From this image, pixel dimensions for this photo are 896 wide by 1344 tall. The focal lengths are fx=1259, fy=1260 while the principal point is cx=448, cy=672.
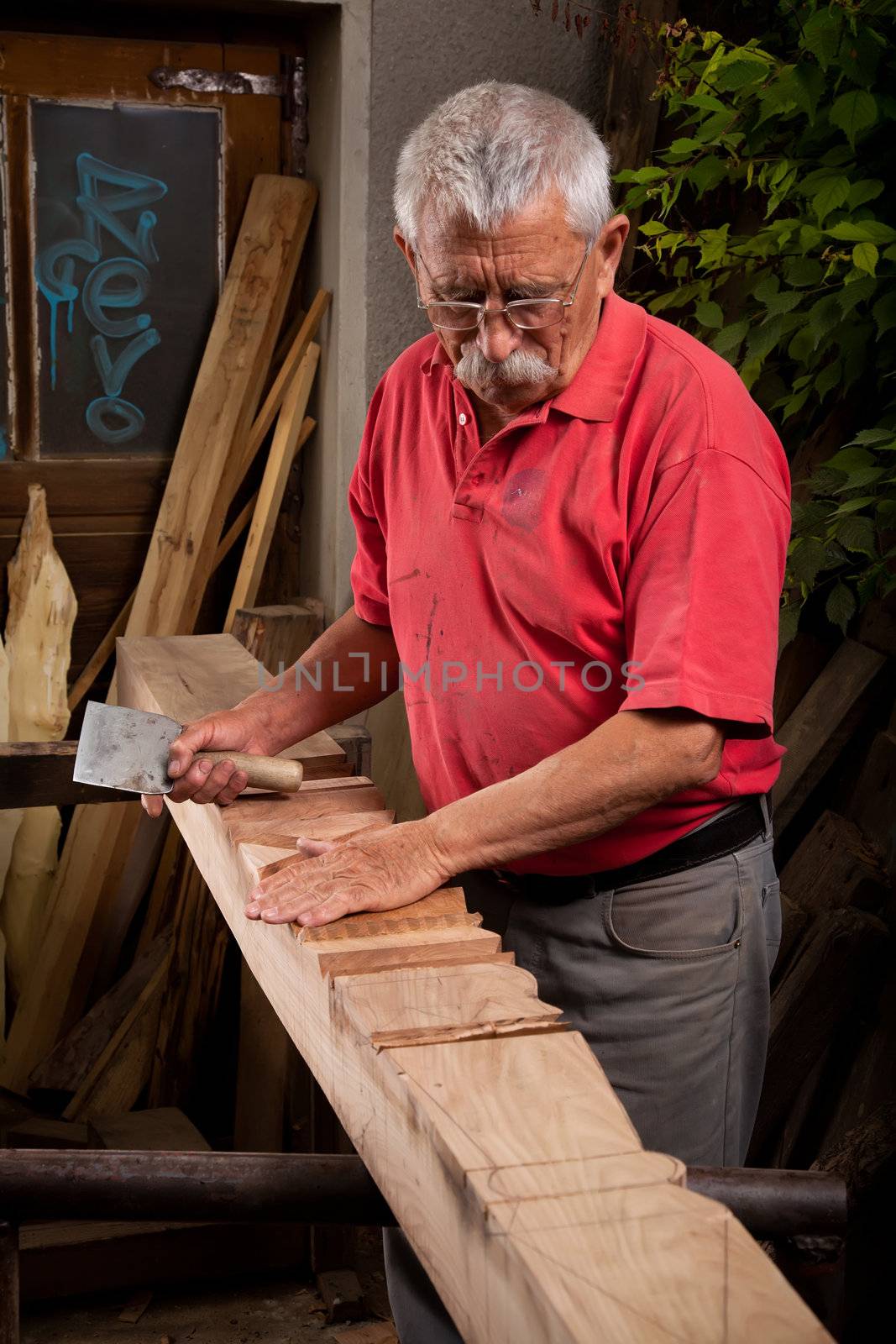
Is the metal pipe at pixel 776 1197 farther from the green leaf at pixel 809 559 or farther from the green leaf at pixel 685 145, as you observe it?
the green leaf at pixel 685 145

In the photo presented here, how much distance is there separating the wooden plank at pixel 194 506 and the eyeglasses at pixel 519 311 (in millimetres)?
1945

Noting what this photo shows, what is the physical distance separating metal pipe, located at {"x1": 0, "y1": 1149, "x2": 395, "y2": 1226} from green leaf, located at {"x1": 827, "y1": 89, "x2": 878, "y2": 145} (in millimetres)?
2146

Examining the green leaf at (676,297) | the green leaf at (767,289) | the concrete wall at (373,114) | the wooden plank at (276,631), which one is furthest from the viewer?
the wooden plank at (276,631)

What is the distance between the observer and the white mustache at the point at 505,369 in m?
1.63

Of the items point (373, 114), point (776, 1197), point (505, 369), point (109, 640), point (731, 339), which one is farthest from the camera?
point (109, 640)

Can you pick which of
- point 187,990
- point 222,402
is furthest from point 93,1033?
point 222,402

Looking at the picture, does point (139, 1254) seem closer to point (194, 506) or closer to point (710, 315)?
point (194, 506)

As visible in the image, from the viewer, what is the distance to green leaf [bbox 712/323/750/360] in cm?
285

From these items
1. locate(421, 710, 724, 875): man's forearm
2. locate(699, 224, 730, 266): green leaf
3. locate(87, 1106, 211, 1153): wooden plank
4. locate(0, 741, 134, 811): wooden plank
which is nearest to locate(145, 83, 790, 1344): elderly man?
locate(421, 710, 724, 875): man's forearm

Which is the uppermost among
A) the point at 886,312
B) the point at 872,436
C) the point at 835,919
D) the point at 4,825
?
the point at 886,312

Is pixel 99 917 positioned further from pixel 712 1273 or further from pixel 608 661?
pixel 712 1273

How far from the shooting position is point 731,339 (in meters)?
2.86

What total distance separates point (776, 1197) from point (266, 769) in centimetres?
93

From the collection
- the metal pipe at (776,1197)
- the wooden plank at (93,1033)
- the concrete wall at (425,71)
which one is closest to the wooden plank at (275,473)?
the concrete wall at (425,71)
